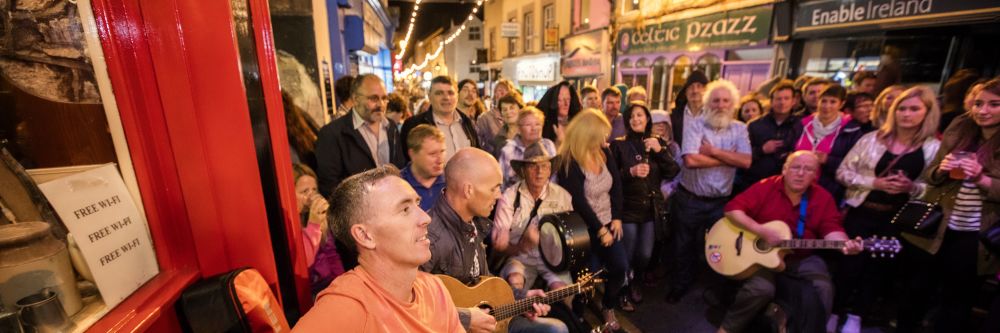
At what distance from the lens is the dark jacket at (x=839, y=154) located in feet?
13.0

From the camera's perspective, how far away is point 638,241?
3.85 metres

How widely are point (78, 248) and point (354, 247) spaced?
2.56 ft

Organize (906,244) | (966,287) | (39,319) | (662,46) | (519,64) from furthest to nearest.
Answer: (519,64), (662,46), (906,244), (966,287), (39,319)

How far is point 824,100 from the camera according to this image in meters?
4.18

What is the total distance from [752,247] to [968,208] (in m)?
1.46

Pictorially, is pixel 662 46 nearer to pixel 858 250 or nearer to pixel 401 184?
pixel 858 250

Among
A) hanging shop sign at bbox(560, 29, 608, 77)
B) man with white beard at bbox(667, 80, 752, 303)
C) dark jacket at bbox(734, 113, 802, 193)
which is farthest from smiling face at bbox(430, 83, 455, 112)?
hanging shop sign at bbox(560, 29, 608, 77)

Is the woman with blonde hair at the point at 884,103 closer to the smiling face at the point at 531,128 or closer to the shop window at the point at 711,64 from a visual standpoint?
the smiling face at the point at 531,128

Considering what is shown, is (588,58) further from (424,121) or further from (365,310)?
(365,310)

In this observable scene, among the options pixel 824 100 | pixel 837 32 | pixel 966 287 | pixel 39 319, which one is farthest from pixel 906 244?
pixel 837 32

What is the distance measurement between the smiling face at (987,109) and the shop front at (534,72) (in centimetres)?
1525

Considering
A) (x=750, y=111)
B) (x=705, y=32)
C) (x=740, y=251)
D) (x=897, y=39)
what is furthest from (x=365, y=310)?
(x=705, y=32)

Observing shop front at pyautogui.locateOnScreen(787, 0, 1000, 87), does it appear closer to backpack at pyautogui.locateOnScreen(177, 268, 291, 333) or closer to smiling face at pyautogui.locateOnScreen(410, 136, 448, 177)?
smiling face at pyautogui.locateOnScreen(410, 136, 448, 177)

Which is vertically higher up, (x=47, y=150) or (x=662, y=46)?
(x=662, y=46)
